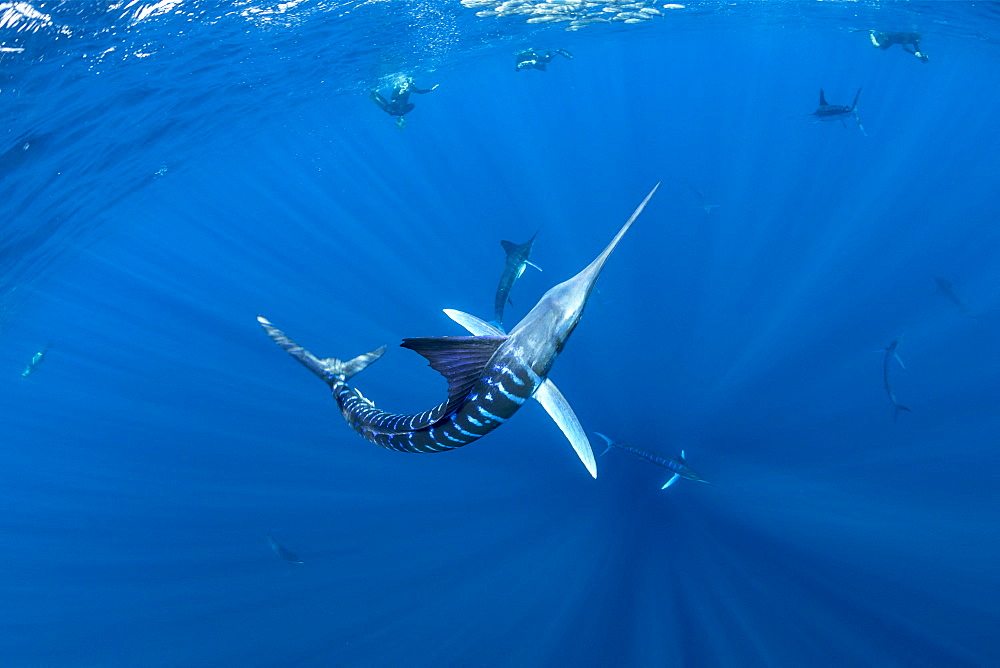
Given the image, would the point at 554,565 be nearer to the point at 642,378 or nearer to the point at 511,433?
the point at 511,433

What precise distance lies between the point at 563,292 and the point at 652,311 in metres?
10.5

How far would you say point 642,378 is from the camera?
10.8 metres

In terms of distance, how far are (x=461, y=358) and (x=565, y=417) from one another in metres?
0.92

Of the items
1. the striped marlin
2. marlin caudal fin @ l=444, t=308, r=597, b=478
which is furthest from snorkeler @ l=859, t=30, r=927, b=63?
the striped marlin

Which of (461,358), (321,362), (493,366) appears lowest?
(321,362)

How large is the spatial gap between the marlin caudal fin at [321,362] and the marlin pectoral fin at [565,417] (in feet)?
5.55

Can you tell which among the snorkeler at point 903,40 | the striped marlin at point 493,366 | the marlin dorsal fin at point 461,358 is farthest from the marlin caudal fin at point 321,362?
the snorkeler at point 903,40

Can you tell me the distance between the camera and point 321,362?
4469 millimetres

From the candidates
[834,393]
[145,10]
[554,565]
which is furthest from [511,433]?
[145,10]

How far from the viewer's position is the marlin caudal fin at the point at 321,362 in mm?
4289

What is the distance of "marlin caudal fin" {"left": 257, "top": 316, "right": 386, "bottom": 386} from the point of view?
14.1ft

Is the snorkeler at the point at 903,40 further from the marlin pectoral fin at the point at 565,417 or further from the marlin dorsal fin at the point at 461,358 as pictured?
the marlin dorsal fin at the point at 461,358

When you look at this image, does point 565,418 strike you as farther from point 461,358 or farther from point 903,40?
point 903,40

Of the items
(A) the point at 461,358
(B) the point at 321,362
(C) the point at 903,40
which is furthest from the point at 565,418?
(C) the point at 903,40
